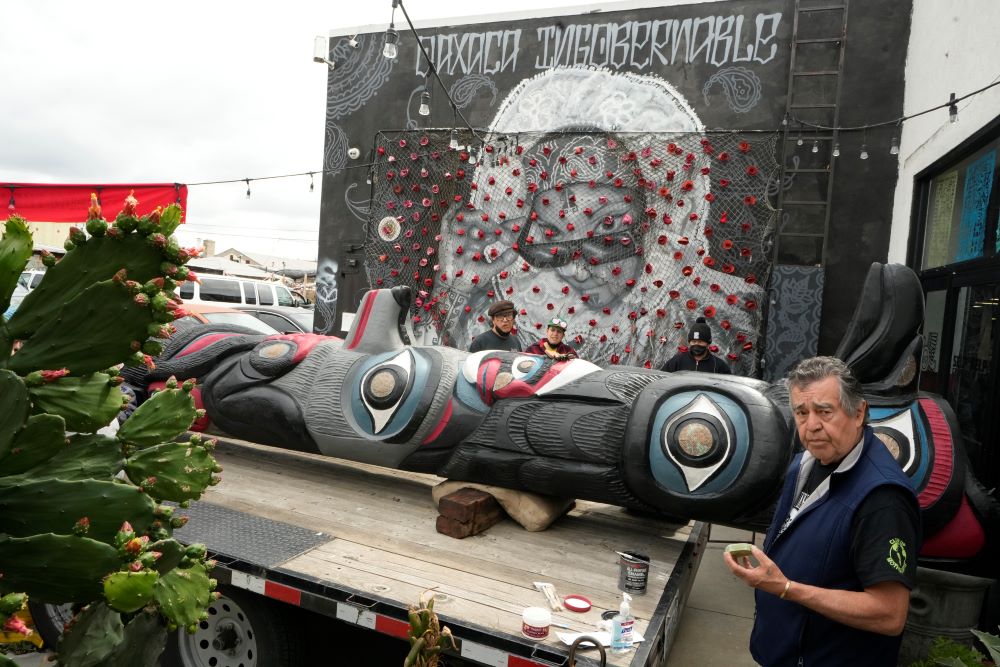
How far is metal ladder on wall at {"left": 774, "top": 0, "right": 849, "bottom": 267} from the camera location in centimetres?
692

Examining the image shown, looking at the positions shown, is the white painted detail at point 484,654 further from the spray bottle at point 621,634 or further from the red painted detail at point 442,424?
the red painted detail at point 442,424

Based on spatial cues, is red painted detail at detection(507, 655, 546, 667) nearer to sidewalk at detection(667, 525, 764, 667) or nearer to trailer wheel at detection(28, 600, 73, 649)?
sidewalk at detection(667, 525, 764, 667)

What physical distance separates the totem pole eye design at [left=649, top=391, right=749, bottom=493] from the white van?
33.1 feet

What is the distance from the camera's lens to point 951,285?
190 inches

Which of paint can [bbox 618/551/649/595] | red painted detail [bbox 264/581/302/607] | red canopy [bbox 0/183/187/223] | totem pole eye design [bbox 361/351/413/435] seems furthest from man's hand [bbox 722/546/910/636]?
red canopy [bbox 0/183/187/223]

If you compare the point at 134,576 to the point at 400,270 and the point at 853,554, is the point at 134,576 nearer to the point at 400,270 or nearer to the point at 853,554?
the point at 853,554

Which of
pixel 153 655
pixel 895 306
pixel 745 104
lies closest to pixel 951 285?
pixel 895 306

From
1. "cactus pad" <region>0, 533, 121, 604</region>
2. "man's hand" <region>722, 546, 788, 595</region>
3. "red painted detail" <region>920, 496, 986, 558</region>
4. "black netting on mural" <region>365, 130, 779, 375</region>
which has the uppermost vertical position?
"black netting on mural" <region>365, 130, 779, 375</region>

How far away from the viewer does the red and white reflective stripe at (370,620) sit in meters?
2.38

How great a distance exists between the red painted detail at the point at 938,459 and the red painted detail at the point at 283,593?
2.71 meters

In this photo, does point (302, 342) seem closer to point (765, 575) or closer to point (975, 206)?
point (765, 575)

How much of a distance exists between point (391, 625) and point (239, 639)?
995 mm

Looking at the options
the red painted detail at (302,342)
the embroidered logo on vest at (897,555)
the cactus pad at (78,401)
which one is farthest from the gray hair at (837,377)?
the red painted detail at (302,342)

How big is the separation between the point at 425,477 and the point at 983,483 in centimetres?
330
